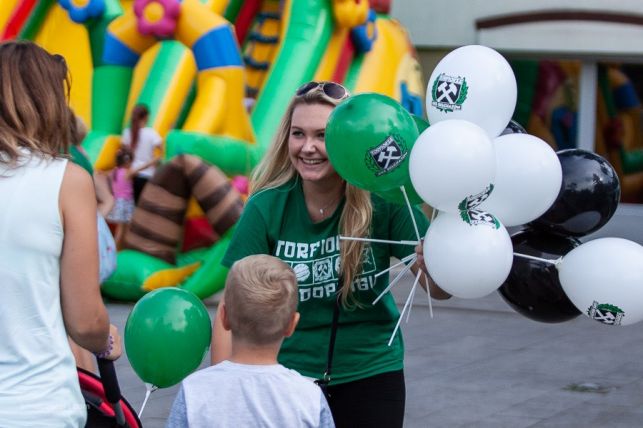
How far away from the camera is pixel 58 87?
8.94 feet

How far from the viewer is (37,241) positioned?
2658mm

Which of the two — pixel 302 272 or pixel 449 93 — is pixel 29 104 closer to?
pixel 302 272

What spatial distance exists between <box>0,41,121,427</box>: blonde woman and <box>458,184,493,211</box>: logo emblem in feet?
3.58

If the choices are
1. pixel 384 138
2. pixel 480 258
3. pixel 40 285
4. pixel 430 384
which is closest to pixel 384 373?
pixel 480 258

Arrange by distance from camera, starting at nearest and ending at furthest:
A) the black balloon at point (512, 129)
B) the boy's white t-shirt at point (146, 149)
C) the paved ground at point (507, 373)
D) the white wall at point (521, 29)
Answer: the black balloon at point (512, 129) < the paved ground at point (507, 373) < the boy's white t-shirt at point (146, 149) < the white wall at point (521, 29)

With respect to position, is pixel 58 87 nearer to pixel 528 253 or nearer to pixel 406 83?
pixel 528 253

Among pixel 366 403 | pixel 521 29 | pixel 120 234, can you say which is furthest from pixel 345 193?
pixel 521 29

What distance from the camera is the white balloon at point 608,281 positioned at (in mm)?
3430

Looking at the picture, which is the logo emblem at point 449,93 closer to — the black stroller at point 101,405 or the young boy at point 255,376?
the young boy at point 255,376

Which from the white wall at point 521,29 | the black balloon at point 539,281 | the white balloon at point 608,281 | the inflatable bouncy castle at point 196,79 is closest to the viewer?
the white balloon at point 608,281

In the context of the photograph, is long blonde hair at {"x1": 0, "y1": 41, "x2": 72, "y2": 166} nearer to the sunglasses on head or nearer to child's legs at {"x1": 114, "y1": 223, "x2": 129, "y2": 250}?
the sunglasses on head

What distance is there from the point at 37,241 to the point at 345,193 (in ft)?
3.76

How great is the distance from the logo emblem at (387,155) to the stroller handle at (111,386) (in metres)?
0.88

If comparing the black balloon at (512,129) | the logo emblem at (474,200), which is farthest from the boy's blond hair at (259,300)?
the black balloon at (512,129)
